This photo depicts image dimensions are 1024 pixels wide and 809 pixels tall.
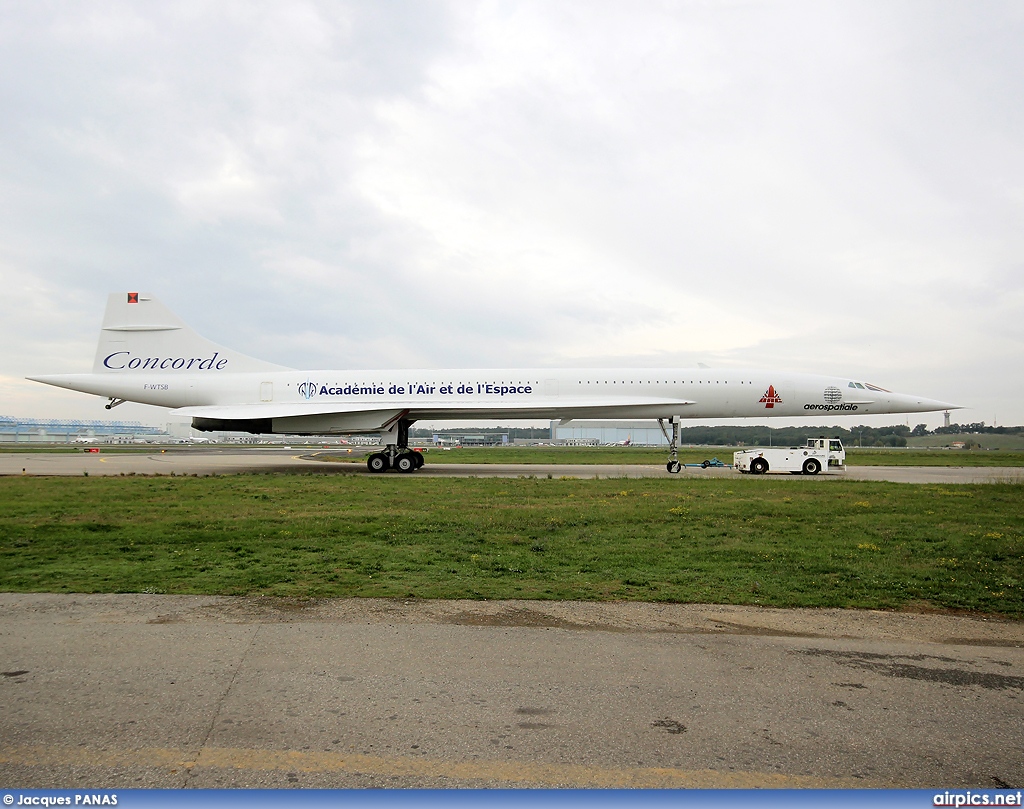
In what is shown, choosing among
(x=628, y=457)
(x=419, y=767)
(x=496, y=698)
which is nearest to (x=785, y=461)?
(x=628, y=457)

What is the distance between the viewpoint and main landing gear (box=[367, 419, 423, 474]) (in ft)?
84.0

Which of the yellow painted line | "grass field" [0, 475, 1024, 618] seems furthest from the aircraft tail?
the yellow painted line

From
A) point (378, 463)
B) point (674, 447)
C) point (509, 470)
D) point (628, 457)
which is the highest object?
point (674, 447)

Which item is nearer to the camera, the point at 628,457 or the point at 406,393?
the point at 406,393

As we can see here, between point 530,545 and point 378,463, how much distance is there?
17227 millimetres

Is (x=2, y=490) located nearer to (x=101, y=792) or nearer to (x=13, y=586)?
(x=13, y=586)

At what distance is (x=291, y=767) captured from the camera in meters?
3.10

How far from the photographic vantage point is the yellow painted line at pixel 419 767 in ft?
9.95

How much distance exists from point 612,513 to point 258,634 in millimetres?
7935

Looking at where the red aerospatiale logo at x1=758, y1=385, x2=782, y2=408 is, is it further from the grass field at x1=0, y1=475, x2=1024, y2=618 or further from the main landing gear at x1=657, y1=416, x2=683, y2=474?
the grass field at x1=0, y1=475, x2=1024, y2=618

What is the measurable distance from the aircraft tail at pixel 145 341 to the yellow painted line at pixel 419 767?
87.7 ft

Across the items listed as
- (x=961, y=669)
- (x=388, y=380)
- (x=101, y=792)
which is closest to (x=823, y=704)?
(x=961, y=669)

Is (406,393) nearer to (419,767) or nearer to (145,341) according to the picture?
(145,341)

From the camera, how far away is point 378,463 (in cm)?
2555
